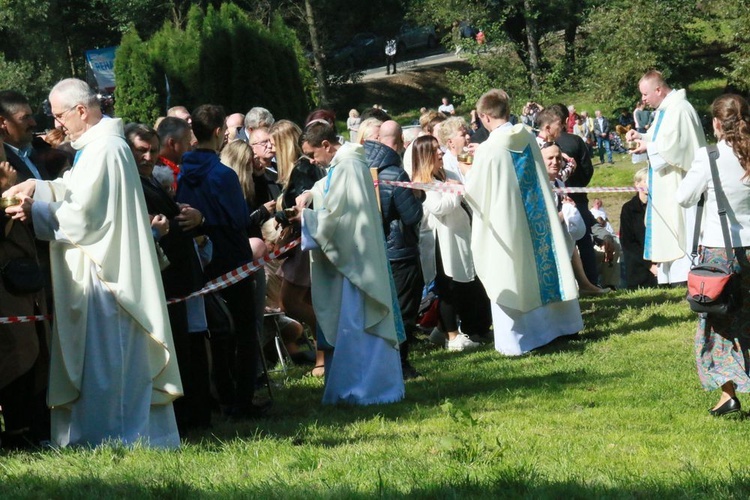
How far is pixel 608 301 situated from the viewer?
13359 millimetres

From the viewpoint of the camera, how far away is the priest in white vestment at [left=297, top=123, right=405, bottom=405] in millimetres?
8398

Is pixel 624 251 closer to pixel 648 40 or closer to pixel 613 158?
pixel 613 158

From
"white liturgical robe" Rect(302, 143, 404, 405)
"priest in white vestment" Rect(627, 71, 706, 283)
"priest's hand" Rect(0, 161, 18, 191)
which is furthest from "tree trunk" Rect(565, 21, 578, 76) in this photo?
"priest's hand" Rect(0, 161, 18, 191)

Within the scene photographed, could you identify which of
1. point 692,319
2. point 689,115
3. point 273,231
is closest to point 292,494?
point 273,231

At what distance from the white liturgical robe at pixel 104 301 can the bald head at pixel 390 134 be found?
10.8 ft

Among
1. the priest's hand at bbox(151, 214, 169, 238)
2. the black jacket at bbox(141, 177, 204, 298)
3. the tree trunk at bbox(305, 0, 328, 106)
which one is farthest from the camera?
the tree trunk at bbox(305, 0, 328, 106)

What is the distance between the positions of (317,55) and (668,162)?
29.6 meters

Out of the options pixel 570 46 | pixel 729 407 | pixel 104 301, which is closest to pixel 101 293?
pixel 104 301

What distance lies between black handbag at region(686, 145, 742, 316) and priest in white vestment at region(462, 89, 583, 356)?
3.21 m

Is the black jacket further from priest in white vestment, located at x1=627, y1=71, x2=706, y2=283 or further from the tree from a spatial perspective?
the tree

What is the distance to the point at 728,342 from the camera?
736 cm

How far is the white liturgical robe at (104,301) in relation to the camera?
6.59m

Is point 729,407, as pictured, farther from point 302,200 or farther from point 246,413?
point 302,200

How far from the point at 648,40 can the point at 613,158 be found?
6.16 metres
